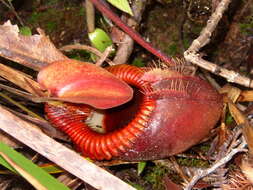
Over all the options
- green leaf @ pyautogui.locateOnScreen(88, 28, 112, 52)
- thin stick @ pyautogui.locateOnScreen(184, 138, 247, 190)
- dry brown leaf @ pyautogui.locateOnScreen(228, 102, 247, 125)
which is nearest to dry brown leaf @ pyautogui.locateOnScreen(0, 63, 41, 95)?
green leaf @ pyautogui.locateOnScreen(88, 28, 112, 52)

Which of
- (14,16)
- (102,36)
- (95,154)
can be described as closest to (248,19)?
(102,36)

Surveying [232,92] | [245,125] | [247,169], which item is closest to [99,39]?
[232,92]

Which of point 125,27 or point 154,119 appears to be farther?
point 125,27

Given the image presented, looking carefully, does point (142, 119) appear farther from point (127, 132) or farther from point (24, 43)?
point (24, 43)

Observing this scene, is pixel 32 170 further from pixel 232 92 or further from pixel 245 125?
pixel 232 92

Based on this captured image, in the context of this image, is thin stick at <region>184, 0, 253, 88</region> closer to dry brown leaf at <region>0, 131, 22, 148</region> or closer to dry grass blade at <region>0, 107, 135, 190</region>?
dry grass blade at <region>0, 107, 135, 190</region>
